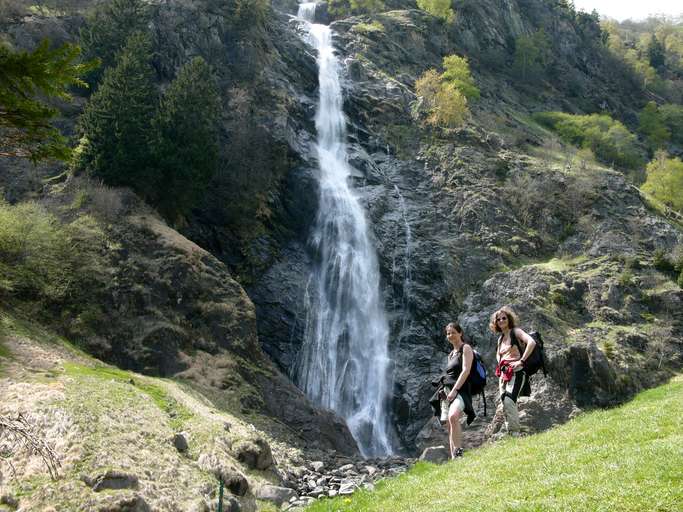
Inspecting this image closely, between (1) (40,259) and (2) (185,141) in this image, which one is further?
(2) (185,141)

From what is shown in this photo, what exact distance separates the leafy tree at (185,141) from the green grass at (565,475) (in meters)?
21.7

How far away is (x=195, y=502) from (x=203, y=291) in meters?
13.4

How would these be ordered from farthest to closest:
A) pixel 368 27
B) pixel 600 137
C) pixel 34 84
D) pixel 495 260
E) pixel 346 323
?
pixel 368 27, pixel 600 137, pixel 495 260, pixel 346 323, pixel 34 84

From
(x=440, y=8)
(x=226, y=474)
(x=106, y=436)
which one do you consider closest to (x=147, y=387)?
(x=106, y=436)

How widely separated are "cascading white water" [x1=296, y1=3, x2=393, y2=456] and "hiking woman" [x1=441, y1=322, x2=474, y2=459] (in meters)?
16.0

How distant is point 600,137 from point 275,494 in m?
57.6

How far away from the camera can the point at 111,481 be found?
39.1 feet

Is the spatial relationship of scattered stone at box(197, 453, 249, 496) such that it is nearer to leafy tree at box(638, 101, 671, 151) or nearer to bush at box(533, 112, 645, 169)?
bush at box(533, 112, 645, 169)

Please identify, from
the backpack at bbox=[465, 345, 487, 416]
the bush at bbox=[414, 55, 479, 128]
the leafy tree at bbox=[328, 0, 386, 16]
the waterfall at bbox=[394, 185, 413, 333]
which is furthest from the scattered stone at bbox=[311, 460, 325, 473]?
the leafy tree at bbox=[328, 0, 386, 16]

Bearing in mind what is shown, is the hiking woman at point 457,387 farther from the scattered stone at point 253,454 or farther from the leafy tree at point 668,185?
the leafy tree at point 668,185

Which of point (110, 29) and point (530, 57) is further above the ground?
point (530, 57)

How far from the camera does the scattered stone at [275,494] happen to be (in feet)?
48.2

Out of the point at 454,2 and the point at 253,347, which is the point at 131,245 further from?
the point at 454,2

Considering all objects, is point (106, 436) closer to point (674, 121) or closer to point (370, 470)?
point (370, 470)
